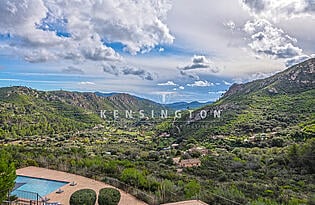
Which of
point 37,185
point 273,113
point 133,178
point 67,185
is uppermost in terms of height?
point 273,113

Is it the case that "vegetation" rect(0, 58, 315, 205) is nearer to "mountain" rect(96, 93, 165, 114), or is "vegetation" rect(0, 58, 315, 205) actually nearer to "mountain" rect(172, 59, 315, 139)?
"mountain" rect(172, 59, 315, 139)

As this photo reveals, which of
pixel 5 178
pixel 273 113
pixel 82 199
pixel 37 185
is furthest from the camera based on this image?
pixel 273 113

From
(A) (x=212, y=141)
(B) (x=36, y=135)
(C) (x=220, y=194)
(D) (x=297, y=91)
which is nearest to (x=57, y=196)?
(C) (x=220, y=194)

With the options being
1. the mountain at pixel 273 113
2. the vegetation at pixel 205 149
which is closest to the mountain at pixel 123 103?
the vegetation at pixel 205 149

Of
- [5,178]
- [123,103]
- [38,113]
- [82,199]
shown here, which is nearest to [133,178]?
[82,199]

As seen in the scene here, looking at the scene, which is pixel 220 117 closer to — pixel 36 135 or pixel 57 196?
pixel 36 135

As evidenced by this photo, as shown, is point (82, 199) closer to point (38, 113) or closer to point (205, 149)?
point (205, 149)

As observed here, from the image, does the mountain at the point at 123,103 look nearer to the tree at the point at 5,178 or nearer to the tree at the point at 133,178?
the tree at the point at 133,178
